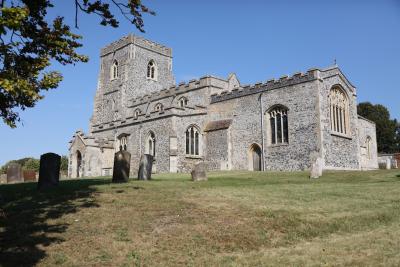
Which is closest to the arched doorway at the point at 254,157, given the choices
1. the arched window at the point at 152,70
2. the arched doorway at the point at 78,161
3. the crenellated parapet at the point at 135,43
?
the arched doorway at the point at 78,161

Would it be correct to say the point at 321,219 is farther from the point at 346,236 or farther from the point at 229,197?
the point at 229,197

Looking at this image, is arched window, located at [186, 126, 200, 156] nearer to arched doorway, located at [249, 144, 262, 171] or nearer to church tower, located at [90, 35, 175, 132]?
arched doorway, located at [249, 144, 262, 171]

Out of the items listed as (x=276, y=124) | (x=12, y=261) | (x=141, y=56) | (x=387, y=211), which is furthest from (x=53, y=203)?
(x=141, y=56)

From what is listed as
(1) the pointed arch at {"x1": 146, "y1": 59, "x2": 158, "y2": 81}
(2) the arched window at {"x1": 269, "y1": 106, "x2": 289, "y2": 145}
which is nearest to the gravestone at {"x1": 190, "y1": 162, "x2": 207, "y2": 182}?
(2) the arched window at {"x1": 269, "y1": 106, "x2": 289, "y2": 145}

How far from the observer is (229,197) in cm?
1191

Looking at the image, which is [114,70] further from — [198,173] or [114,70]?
[198,173]

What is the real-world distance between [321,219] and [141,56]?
3802cm

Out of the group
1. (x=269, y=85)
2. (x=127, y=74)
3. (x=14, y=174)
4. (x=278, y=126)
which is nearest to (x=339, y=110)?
(x=278, y=126)

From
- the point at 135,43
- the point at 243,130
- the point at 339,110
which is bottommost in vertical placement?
the point at 243,130

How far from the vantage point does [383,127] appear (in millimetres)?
51719

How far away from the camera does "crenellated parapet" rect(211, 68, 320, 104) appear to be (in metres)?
25.3

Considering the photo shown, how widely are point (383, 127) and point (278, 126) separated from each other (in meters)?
31.6

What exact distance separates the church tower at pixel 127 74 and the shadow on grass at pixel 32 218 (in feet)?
97.8

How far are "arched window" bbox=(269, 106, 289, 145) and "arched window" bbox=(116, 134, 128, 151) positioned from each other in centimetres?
1388
